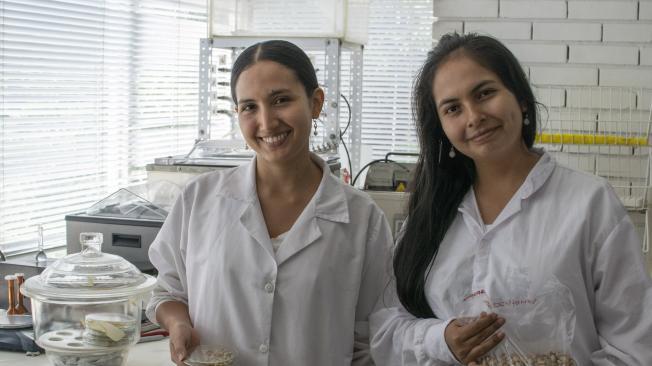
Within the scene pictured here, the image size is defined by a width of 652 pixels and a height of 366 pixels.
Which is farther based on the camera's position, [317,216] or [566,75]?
[566,75]

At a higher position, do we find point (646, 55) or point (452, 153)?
point (646, 55)

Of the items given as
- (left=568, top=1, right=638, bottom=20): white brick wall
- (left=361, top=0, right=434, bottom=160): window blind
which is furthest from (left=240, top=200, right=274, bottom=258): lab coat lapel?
(left=361, top=0, right=434, bottom=160): window blind

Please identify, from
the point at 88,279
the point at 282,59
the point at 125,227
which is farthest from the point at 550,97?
the point at 88,279

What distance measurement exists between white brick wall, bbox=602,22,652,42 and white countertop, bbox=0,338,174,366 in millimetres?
2347

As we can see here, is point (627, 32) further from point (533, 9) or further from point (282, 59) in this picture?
point (282, 59)

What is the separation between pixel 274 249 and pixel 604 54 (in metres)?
2.32

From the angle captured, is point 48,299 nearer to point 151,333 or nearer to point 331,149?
point 151,333

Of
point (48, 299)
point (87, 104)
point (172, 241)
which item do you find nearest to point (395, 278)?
point (172, 241)

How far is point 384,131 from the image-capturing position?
4.79 meters

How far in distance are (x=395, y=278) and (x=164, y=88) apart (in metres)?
2.75

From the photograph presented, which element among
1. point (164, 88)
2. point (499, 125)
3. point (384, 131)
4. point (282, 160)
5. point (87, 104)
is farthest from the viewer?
point (384, 131)

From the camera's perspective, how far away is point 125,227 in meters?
2.64

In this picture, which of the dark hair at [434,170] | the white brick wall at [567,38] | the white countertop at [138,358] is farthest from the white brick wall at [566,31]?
the white countertop at [138,358]

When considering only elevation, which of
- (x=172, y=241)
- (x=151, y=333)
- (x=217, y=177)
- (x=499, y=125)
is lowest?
(x=151, y=333)
